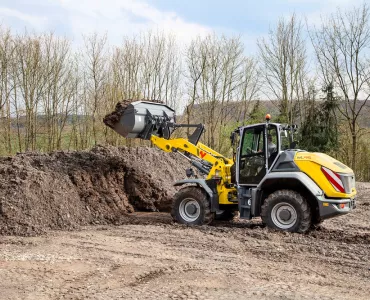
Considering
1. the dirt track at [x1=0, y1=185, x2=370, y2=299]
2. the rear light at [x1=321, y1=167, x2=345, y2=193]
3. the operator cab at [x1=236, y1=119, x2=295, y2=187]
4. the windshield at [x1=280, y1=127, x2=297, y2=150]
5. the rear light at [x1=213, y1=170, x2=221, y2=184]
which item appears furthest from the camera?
the rear light at [x1=213, y1=170, x2=221, y2=184]

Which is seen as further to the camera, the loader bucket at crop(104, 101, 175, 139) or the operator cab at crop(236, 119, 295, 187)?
the loader bucket at crop(104, 101, 175, 139)

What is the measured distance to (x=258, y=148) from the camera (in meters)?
8.43

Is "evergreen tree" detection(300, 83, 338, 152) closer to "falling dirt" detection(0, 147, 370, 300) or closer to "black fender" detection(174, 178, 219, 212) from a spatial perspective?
"falling dirt" detection(0, 147, 370, 300)

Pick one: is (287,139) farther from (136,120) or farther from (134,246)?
(134,246)

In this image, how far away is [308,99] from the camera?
25.4m

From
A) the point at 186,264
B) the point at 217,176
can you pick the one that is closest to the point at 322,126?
the point at 217,176

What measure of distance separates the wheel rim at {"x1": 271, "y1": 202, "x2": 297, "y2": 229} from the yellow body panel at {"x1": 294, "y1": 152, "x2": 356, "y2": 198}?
2.24ft

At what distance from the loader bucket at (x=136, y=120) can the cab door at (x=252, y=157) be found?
223 cm

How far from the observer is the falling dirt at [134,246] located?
5.05m

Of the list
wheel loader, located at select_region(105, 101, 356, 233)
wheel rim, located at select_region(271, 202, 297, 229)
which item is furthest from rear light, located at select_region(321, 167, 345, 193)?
wheel rim, located at select_region(271, 202, 297, 229)

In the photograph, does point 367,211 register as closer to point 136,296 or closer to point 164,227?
point 164,227

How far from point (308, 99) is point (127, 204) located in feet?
57.2

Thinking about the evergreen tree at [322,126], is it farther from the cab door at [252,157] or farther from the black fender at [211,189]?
the cab door at [252,157]

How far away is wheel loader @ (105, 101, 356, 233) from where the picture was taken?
780cm
